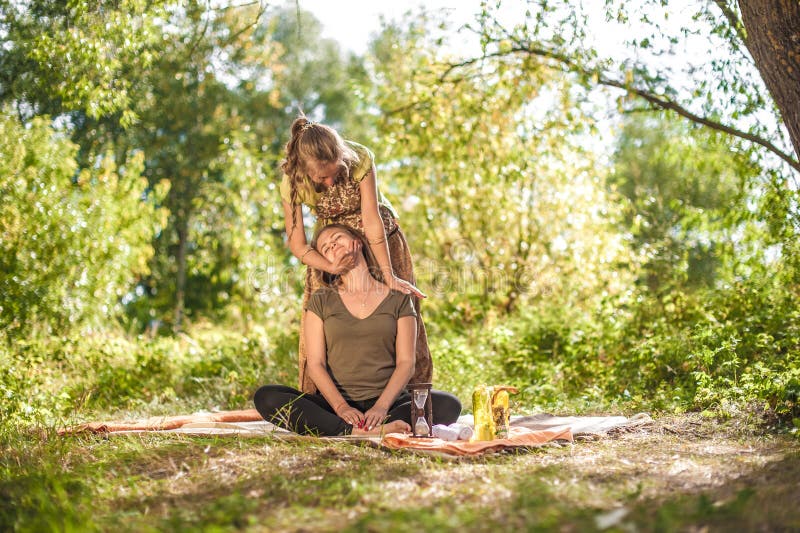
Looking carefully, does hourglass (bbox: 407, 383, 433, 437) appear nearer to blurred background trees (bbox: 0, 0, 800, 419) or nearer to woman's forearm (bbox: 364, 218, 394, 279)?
woman's forearm (bbox: 364, 218, 394, 279)

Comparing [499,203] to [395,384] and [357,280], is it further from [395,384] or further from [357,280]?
[395,384]

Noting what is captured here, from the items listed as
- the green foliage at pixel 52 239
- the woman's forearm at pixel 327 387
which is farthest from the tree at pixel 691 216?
the green foliage at pixel 52 239

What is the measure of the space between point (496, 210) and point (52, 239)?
3864mm

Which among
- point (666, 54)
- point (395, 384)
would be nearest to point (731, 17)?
point (666, 54)

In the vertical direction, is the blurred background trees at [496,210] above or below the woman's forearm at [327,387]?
above

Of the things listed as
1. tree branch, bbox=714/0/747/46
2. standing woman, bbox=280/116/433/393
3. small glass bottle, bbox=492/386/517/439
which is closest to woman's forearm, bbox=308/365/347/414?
standing woman, bbox=280/116/433/393

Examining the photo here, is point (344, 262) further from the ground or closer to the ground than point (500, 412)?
further from the ground

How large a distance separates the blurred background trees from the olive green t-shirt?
1.57m

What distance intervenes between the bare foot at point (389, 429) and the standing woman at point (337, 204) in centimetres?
52

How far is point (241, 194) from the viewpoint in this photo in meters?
8.40

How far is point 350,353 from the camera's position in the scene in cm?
369

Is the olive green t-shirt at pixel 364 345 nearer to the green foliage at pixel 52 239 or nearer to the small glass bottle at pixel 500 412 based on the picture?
the small glass bottle at pixel 500 412

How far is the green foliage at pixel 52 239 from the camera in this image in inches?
235

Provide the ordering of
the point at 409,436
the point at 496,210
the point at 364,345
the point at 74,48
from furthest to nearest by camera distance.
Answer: the point at 496,210 → the point at 74,48 → the point at 364,345 → the point at 409,436
